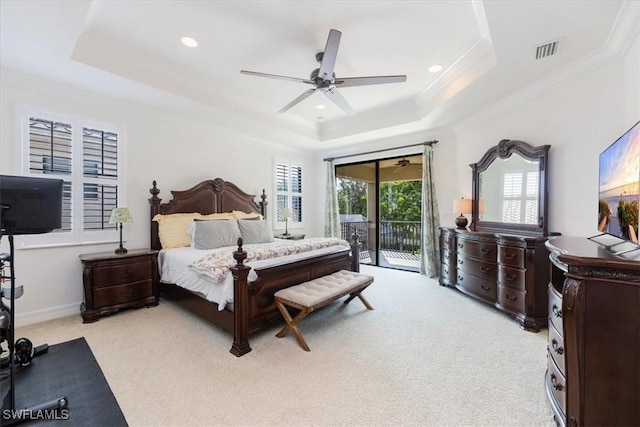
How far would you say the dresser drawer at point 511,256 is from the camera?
301cm

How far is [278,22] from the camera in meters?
2.49

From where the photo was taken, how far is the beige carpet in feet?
5.54

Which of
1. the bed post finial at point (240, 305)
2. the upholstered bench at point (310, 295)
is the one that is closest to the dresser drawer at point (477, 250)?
the upholstered bench at point (310, 295)

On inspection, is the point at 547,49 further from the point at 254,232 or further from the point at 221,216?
the point at 221,216

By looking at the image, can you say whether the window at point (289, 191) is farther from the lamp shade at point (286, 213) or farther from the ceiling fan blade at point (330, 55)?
the ceiling fan blade at point (330, 55)

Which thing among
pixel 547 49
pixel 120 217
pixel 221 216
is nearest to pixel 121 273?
pixel 120 217

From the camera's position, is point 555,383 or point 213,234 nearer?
point 555,383

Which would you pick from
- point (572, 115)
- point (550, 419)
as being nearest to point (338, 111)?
point (572, 115)

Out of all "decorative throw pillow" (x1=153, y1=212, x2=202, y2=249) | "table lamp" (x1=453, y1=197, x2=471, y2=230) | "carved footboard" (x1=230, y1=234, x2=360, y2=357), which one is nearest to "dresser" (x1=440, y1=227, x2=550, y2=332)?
"table lamp" (x1=453, y1=197, x2=471, y2=230)

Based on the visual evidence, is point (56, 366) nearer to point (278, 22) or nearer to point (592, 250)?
point (278, 22)

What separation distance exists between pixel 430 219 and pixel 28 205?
508 cm

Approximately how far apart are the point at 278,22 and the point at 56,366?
3.48 metres

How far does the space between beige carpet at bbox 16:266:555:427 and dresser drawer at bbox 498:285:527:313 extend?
0.55 ft

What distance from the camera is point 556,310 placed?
1566 mm
